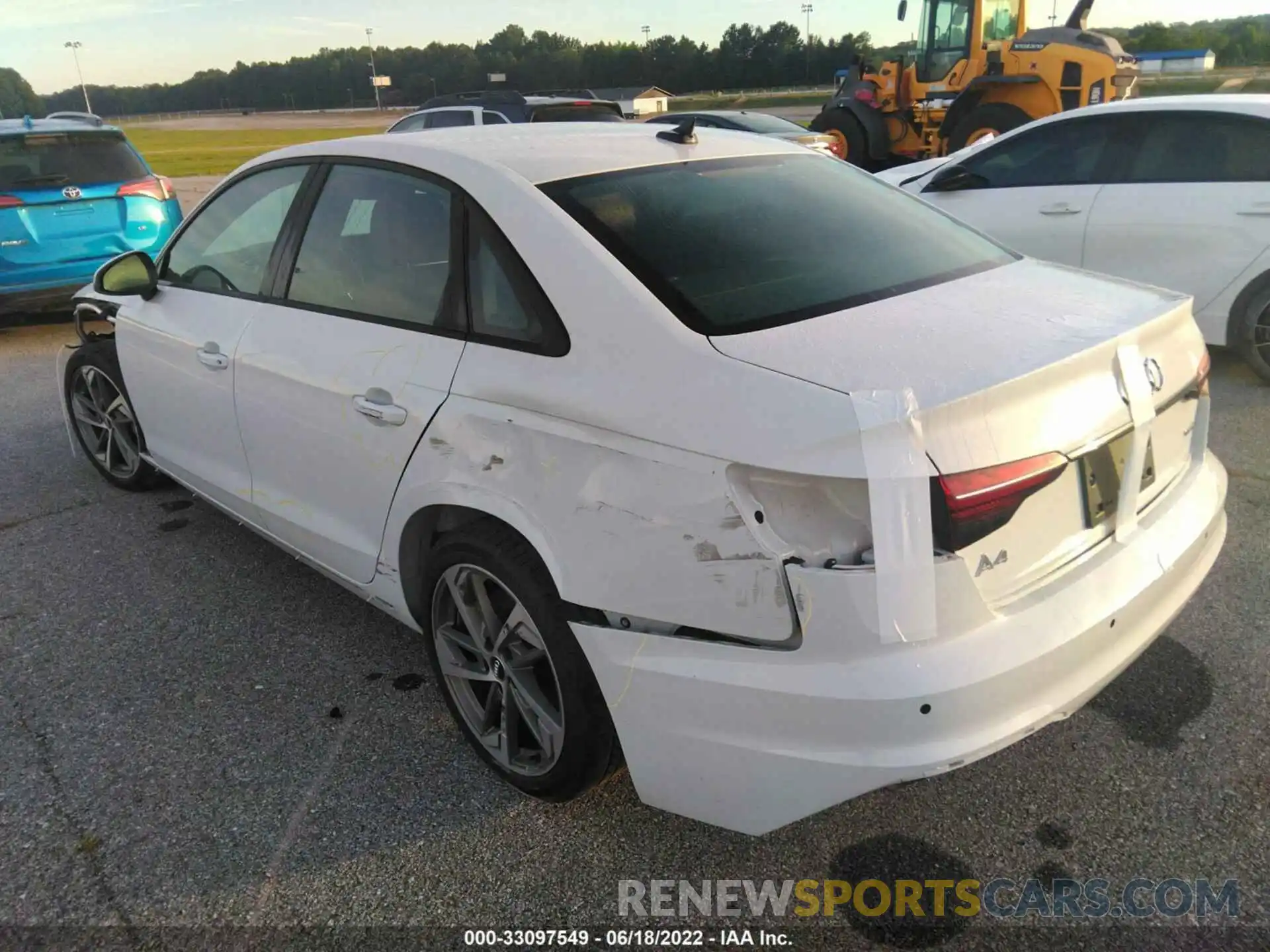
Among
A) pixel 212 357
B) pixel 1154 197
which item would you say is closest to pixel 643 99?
pixel 1154 197

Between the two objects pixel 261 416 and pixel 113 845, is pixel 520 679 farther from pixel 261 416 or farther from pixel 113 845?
pixel 261 416

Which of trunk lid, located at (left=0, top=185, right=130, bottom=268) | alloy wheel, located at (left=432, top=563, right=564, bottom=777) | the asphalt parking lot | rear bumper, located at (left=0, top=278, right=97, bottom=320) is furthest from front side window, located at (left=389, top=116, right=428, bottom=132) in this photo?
alloy wheel, located at (left=432, top=563, right=564, bottom=777)

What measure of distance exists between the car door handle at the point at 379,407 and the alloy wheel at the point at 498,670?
0.43m

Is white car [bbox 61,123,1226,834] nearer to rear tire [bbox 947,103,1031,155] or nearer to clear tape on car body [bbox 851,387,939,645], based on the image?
clear tape on car body [bbox 851,387,939,645]

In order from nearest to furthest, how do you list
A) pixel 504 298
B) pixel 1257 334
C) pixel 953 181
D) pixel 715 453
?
pixel 715 453 < pixel 504 298 < pixel 1257 334 < pixel 953 181

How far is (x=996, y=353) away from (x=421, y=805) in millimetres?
1817

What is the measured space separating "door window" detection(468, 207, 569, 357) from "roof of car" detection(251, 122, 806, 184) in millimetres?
213

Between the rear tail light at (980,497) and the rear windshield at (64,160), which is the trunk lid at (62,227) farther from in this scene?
the rear tail light at (980,497)

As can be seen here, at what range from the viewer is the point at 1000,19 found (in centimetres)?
1401

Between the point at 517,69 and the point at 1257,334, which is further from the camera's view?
the point at 517,69

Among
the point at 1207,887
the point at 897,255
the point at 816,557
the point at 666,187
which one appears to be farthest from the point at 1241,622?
the point at 666,187

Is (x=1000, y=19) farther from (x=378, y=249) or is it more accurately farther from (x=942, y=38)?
(x=378, y=249)

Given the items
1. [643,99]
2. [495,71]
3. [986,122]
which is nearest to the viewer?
[986,122]

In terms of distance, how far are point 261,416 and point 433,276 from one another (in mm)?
932
